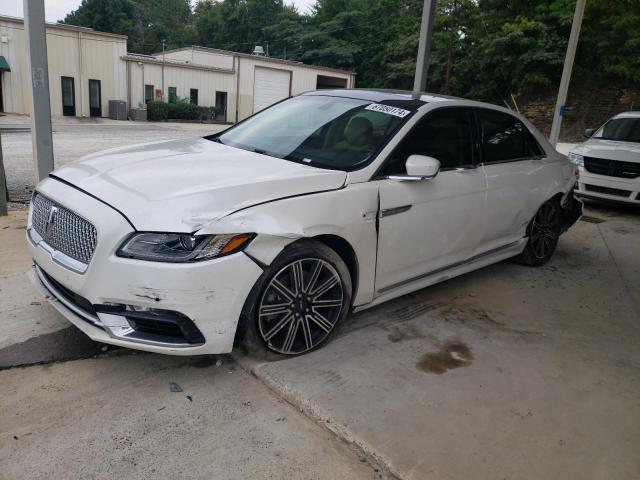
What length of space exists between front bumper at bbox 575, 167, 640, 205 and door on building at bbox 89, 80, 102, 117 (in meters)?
29.8

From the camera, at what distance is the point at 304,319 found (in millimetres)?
3170

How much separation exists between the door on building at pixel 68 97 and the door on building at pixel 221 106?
9523 millimetres

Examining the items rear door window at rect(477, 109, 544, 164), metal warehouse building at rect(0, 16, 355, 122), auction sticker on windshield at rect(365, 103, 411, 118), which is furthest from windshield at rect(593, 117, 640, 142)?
metal warehouse building at rect(0, 16, 355, 122)

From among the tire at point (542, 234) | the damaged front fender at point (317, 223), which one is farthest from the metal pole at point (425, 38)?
the damaged front fender at point (317, 223)

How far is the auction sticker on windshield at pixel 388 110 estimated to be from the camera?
377 cm

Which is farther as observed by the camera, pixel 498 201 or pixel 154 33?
pixel 154 33

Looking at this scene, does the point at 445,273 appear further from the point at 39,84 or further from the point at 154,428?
the point at 39,84

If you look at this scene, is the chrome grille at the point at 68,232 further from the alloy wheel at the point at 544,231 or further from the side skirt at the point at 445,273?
the alloy wheel at the point at 544,231

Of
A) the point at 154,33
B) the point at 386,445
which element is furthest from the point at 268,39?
the point at 386,445

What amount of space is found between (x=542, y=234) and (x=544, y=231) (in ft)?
0.13

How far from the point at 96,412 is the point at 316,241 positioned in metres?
1.45

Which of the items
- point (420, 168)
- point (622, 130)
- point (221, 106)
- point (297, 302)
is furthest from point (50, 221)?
point (221, 106)

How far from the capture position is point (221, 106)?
37844 mm

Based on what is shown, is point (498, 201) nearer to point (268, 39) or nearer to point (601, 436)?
point (601, 436)
